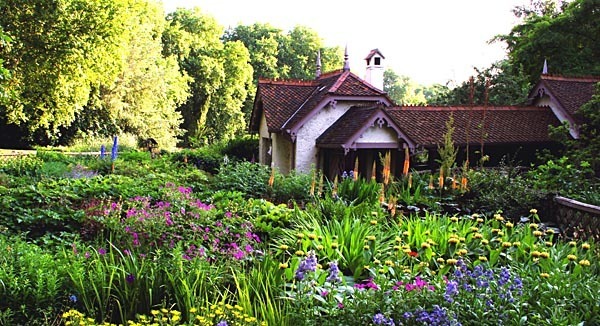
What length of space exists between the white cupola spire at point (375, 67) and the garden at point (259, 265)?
60.0ft

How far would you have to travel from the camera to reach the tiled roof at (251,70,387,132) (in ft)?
68.7

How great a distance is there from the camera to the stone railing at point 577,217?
322 inches

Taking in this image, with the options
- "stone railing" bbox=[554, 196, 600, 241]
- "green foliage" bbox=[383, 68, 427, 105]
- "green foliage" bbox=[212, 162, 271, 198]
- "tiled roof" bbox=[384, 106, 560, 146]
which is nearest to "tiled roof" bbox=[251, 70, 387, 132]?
"tiled roof" bbox=[384, 106, 560, 146]

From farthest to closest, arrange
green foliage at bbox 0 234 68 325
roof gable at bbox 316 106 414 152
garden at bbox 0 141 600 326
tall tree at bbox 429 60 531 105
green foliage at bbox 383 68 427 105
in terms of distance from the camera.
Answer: green foliage at bbox 383 68 427 105, tall tree at bbox 429 60 531 105, roof gable at bbox 316 106 414 152, green foliage at bbox 0 234 68 325, garden at bbox 0 141 600 326

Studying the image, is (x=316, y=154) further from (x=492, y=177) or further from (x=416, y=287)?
(x=416, y=287)

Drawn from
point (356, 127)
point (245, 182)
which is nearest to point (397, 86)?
point (356, 127)

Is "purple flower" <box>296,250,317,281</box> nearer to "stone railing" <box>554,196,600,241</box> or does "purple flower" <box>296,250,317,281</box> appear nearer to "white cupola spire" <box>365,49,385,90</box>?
"stone railing" <box>554,196,600,241</box>

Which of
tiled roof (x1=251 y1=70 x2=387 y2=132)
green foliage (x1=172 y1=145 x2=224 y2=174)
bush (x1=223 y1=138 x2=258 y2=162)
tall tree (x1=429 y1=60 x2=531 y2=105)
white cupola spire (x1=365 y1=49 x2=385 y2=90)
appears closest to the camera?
tiled roof (x1=251 y1=70 x2=387 y2=132)

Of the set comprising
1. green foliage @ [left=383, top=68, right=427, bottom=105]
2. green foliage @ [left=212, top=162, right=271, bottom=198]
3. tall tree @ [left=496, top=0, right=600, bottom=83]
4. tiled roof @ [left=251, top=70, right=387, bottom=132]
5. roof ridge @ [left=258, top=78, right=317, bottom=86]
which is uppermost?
green foliage @ [left=383, top=68, right=427, bottom=105]

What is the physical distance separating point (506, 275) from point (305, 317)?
4.82ft

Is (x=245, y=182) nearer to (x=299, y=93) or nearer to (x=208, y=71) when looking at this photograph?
(x=299, y=93)

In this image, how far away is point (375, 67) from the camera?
27.1 meters

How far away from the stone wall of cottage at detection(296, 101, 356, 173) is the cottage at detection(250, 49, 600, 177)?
4 cm

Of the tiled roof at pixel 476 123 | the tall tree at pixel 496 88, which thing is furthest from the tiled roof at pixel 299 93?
the tall tree at pixel 496 88
